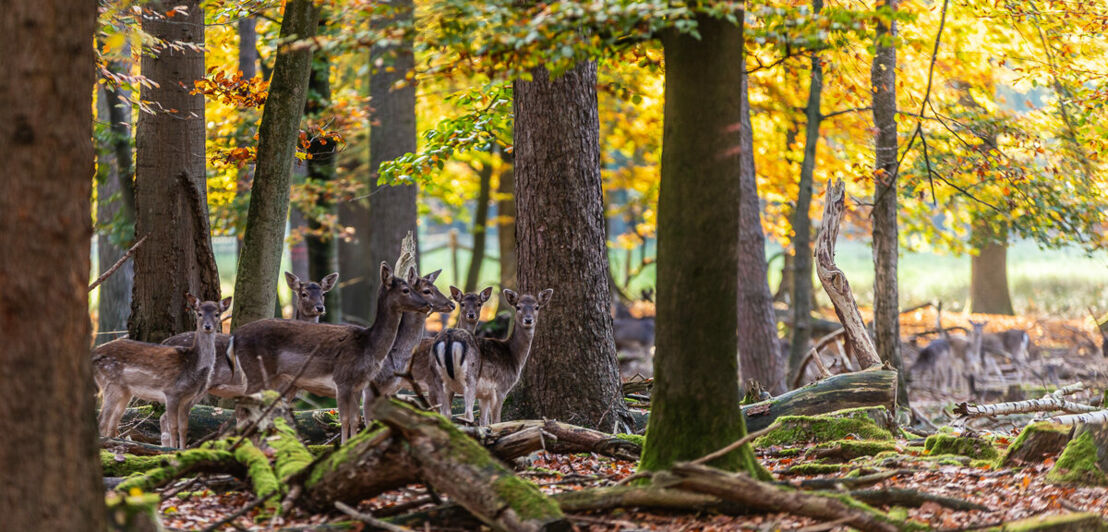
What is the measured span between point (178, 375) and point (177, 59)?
357 cm

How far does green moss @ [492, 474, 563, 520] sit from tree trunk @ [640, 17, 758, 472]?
118 centimetres

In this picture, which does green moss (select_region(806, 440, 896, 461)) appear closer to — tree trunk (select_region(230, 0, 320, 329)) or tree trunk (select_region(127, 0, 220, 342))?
tree trunk (select_region(230, 0, 320, 329))

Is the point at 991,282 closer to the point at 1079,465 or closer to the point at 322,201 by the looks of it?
the point at 322,201

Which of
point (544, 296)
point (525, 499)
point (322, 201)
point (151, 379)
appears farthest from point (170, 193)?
point (322, 201)

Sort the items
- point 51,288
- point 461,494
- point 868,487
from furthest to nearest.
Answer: point 868,487 → point 461,494 → point 51,288

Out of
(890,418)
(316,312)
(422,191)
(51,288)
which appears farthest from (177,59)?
(422,191)

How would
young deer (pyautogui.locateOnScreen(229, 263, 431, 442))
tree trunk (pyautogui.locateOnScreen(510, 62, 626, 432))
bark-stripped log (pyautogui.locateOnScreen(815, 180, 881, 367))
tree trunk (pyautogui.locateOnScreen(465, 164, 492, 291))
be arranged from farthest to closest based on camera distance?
tree trunk (pyautogui.locateOnScreen(465, 164, 492, 291))
bark-stripped log (pyautogui.locateOnScreen(815, 180, 881, 367))
young deer (pyautogui.locateOnScreen(229, 263, 431, 442))
tree trunk (pyautogui.locateOnScreen(510, 62, 626, 432))

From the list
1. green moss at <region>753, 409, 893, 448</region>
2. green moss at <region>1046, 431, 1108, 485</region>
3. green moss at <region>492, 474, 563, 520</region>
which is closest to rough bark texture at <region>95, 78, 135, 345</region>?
green moss at <region>753, 409, 893, 448</region>

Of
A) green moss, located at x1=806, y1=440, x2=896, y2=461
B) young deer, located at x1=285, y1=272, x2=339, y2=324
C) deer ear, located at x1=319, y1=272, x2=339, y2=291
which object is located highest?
deer ear, located at x1=319, y1=272, x2=339, y2=291

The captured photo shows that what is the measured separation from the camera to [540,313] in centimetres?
1051

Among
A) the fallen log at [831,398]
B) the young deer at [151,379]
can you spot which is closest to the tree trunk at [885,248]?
the fallen log at [831,398]

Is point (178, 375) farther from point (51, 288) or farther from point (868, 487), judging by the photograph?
point (868, 487)

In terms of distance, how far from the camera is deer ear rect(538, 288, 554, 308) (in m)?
10.1

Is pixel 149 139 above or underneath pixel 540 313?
above
